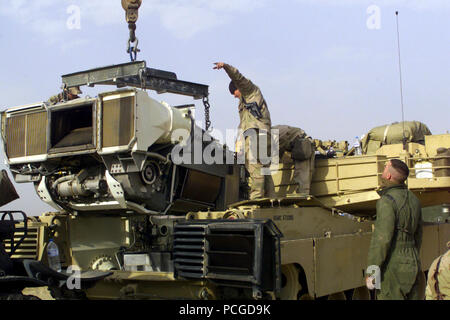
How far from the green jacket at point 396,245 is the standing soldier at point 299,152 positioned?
286cm

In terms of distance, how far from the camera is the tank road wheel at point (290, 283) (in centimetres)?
577

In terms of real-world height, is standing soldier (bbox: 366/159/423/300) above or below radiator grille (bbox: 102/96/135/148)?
below

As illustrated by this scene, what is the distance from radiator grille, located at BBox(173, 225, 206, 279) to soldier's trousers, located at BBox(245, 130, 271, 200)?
205cm

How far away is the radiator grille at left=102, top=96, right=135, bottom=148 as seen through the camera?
582cm

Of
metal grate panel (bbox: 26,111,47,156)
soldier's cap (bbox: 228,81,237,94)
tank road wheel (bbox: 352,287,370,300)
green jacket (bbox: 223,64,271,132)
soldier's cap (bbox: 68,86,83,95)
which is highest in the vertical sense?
soldier's cap (bbox: 228,81,237,94)

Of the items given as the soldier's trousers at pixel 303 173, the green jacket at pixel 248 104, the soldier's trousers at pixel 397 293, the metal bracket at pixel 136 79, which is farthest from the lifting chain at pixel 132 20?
the soldier's trousers at pixel 397 293

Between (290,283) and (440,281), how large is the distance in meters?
1.84

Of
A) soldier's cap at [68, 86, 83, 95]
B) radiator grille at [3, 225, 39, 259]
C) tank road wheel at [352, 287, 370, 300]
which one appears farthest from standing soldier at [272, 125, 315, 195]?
radiator grille at [3, 225, 39, 259]

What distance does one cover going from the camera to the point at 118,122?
591 centimetres

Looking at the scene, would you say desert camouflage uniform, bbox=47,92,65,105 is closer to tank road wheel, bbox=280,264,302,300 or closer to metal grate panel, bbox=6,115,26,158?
metal grate panel, bbox=6,115,26,158

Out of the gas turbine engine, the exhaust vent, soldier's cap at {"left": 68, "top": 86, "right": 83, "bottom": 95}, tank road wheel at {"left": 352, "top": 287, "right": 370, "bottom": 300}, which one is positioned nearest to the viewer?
the exhaust vent

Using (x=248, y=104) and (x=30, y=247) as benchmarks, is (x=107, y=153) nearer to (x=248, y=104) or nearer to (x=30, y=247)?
(x=30, y=247)

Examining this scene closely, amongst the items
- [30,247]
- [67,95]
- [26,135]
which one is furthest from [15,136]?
[30,247]
